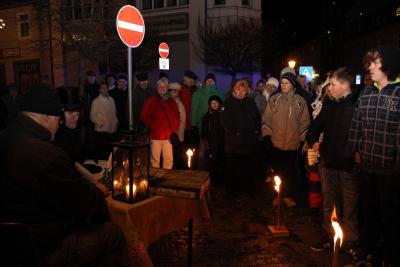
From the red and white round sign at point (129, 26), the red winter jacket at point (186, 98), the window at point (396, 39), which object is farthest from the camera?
the window at point (396, 39)

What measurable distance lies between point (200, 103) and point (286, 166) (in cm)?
308

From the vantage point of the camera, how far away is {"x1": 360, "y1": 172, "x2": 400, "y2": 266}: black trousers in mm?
3578

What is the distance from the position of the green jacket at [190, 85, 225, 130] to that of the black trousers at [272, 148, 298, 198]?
2.73 m

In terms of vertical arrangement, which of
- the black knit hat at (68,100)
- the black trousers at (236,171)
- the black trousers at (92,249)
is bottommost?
the black trousers at (236,171)

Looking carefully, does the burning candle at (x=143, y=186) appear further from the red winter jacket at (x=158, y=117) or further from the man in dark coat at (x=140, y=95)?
the man in dark coat at (x=140, y=95)

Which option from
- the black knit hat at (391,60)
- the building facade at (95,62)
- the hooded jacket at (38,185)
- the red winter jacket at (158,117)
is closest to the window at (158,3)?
the building facade at (95,62)

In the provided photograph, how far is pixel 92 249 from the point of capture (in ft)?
9.63

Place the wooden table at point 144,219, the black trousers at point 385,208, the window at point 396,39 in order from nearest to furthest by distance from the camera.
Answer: the wooden table at point 144,219 → the black trousers at point 385,208 → the window at point 396,39

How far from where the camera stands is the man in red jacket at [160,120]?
7207mm

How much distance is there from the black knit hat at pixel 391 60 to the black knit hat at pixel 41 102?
3088 mm

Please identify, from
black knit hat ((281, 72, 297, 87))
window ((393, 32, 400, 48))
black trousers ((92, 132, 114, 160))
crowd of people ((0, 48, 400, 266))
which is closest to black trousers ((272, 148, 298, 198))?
crowd of people ((0, 48, 400, 266))

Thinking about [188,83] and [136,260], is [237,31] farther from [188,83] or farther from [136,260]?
[136,260]

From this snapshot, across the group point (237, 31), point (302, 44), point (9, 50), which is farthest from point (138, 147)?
point (302, 44)

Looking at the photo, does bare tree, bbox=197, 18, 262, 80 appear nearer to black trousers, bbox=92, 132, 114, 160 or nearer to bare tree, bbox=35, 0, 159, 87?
bare tree, bbox=35, 0, 159, 87
